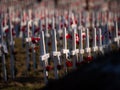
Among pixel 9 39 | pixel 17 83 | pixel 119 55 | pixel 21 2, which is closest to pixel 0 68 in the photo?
pixel 9 39

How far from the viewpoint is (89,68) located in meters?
2.98

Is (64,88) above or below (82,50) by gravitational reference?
above

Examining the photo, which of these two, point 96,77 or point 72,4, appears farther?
point 72,4

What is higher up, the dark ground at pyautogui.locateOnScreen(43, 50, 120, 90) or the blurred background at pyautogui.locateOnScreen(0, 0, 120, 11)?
the dark ground at pyautogui.locateOnScreen(43, 50, 120, 90)

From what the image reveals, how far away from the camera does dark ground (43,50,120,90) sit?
283 centimetres

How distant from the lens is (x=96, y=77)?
2.89 metres

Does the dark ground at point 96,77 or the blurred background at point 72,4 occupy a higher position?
the dark ground at point 96,77

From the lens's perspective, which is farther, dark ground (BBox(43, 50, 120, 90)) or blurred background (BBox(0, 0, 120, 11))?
blurred background (BBox(0, 0, 120, 11))

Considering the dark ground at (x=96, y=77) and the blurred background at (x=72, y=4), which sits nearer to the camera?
the dark ground at (x=96, y=77)

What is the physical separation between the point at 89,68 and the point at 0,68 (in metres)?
8.70

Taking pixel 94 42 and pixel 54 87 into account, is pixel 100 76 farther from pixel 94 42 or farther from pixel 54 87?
pixel 94 42

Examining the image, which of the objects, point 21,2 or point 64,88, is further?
point 21,2

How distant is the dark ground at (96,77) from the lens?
112 inches

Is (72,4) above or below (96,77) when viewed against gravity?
below
